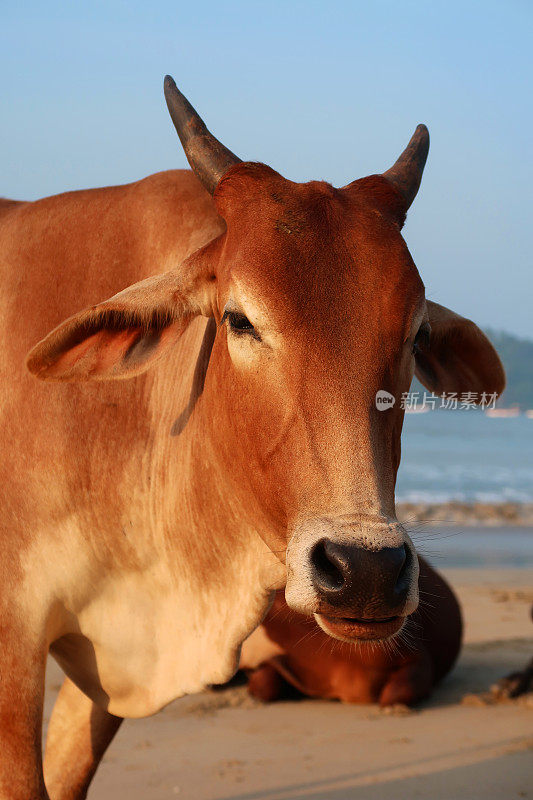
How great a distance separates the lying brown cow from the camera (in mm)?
5512

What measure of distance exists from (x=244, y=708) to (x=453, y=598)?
160 centimetres

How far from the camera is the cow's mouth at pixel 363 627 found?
2.42 metres

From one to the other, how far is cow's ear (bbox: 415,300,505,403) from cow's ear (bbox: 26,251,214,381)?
3.28ft

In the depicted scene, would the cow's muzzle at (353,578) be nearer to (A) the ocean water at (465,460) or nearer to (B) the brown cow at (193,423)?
(B) the brown cow at (193,423)

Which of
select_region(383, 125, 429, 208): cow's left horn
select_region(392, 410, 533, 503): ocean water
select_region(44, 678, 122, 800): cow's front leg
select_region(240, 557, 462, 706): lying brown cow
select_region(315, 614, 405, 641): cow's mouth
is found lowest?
select_region(392, 410, 533, 503): ocean water

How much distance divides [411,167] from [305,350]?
1.10 meters

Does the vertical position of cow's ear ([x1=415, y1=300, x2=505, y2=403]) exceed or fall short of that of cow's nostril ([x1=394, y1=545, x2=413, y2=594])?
it exceeds it

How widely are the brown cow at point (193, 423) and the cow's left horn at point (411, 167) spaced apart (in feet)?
0.03

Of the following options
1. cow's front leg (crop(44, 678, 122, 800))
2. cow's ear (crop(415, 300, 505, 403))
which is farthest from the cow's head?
cow's front leg (crop(44, 678, 122, 800))

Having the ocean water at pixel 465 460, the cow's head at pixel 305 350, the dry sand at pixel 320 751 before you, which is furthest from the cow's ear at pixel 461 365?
the ocean water at pixel 465 460

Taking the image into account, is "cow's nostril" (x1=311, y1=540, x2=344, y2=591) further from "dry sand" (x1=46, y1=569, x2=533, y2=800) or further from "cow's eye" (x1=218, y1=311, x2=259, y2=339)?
"dry sand" (x1=46, y1=569, x2=533, y2=800)

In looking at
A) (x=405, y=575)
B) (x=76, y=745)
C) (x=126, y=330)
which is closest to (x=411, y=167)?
(x=126, y=330)

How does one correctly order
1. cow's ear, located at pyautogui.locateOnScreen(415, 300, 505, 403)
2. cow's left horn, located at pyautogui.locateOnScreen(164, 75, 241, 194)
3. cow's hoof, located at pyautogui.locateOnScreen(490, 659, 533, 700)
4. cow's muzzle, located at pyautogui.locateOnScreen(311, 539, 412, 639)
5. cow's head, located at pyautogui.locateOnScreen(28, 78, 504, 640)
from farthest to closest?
cow's hoof, located at pyautogui.locateOnScreen(490, 659, 533, 700), cow's ear, located at pyautogui.locateOnScreen(415, 300, 505, 403), cow's left horn, located at pyautogui.locateOnScreen(164, 75, 241, 194), cow's head, located at pyautogui.locateOnScreen(28, 78, 504, 640), cow's muzzle, located at pyautogui.locateOnScreen(311, 539, 412, 639)

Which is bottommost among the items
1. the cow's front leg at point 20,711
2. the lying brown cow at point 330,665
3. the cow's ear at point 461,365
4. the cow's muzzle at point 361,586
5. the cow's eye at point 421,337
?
the lying brown cow at point 330,665
